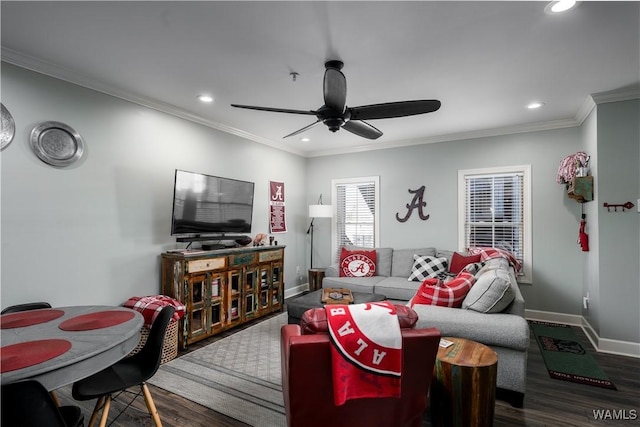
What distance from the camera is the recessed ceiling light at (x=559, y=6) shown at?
1.92 metres

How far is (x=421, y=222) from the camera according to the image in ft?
17.0

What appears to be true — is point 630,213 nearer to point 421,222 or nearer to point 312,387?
point 421,222

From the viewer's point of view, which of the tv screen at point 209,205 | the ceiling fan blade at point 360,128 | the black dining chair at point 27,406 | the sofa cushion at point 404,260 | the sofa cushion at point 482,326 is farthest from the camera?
the sofa cushion at point 404,260

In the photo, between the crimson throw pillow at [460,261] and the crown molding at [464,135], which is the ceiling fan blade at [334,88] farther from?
the crown molding at [464,135]

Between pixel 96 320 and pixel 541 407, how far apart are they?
119 inches

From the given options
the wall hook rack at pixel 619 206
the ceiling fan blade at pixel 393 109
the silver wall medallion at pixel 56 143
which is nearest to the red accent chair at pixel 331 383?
the ceiling fan blade at pixel 393 109

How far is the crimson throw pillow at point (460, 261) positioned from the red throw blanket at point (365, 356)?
10.1 ft

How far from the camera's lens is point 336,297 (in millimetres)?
3547

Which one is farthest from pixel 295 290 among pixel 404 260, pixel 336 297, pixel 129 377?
pixel 129 377

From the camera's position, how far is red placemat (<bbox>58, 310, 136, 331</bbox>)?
1763mm

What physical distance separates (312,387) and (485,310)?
1.59m

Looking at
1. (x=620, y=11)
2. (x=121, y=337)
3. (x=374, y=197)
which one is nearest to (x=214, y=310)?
(x=121, y=337)

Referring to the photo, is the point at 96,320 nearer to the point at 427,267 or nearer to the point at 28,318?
the point at 28,318

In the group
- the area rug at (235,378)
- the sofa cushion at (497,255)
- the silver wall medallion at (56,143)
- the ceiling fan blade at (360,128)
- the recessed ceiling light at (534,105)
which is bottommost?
the area rug at (235,378)
